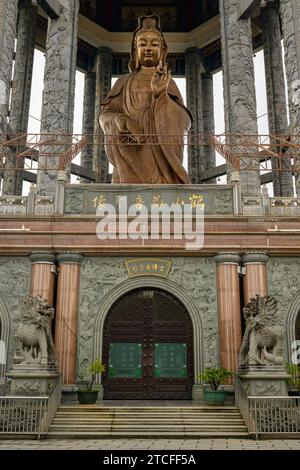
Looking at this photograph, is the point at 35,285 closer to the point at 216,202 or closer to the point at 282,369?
the point at 216,202

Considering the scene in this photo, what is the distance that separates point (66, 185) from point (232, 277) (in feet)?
16.5

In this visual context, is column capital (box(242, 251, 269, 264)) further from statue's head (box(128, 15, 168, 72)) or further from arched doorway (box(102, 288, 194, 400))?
statue's head (box(128, 15, 168, 72))

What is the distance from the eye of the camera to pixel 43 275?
494 inches

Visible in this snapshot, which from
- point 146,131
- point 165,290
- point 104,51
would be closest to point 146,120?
point 146,131

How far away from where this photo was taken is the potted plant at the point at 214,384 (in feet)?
36.3

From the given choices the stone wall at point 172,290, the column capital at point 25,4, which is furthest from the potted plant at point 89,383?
the column capital at point 25,4

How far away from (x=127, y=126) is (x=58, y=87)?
4980 millimetres

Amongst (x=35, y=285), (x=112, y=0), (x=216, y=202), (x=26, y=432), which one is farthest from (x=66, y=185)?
(x=112, y=0)

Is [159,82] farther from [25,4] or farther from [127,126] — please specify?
[25,4]

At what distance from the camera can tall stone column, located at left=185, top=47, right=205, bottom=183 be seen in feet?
86.4

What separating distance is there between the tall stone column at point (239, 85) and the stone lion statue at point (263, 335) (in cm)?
791

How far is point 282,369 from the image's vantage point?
1029 centimetres

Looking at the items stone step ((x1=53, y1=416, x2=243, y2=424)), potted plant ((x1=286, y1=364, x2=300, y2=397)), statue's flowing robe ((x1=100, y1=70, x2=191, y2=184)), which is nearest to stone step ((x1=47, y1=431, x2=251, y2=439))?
stone step ((x1=53, y1=416, x2=243, y2=424))

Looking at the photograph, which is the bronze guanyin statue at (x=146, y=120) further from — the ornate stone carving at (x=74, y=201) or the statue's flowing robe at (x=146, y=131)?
the ornate stone carving at (x=74, y=201)
